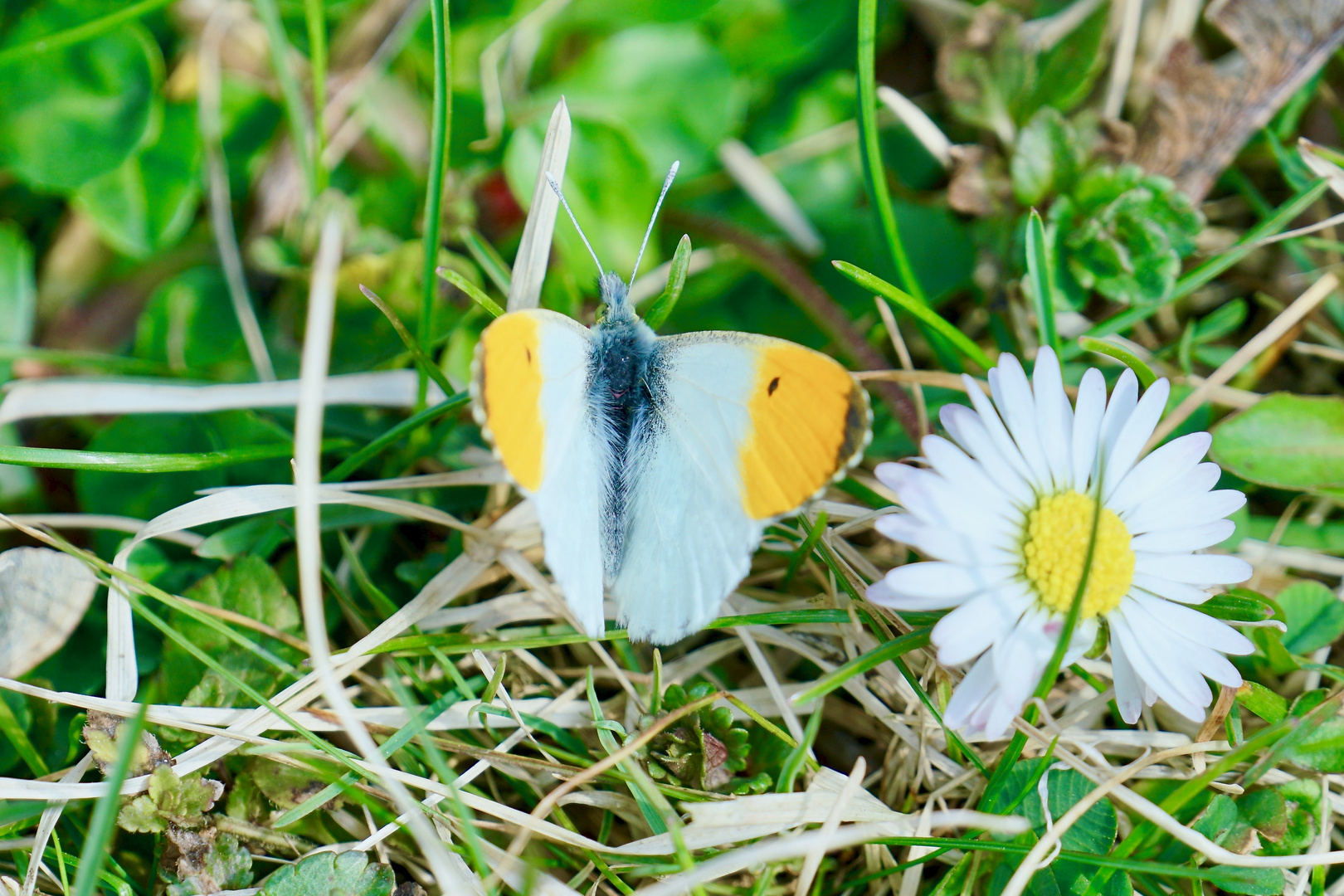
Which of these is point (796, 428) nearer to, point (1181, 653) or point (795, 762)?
point (795, 762)

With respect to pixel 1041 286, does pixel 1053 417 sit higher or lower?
lower

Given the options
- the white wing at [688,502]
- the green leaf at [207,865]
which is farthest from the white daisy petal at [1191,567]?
the green leaf at [207,865]

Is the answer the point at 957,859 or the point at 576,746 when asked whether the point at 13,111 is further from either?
the point at 957,859

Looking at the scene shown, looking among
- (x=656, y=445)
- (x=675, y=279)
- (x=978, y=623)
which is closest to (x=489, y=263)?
(x=675, y=279)

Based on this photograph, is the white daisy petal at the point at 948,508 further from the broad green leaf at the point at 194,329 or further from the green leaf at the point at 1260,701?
the broad green leaf at the point at 194,329

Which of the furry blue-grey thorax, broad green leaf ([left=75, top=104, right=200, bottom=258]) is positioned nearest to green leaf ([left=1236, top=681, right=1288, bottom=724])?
the furry blue-grey thorax

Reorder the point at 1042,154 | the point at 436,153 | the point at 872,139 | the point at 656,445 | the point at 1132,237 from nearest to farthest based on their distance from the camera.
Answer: the point at 656,445 < the point at 436,153 < the point at 872,139 < the point at 1132,237 < the point at 1042,154

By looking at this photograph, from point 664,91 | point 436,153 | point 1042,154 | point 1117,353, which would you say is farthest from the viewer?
point 664,91

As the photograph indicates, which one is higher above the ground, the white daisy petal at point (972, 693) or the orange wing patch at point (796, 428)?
the orange wing patch at point (796, 428)
